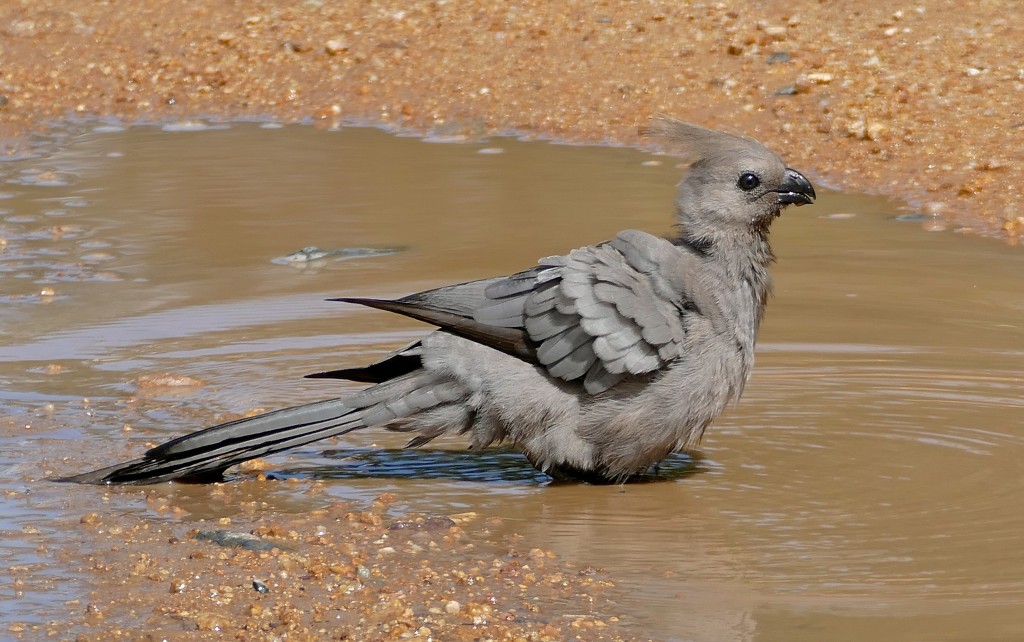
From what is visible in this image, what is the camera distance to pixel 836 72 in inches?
426

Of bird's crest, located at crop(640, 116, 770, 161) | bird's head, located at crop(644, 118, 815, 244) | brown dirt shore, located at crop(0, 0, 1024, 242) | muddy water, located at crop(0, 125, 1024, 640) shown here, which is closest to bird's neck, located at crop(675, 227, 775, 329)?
bird's head, located at crop(644, 118, 815, 244)

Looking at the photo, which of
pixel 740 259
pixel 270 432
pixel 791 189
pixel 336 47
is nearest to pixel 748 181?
pixel 791 189

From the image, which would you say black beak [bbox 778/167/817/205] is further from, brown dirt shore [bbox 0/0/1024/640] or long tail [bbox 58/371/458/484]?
brown dirt shore [bbox 0/0/1024/640]

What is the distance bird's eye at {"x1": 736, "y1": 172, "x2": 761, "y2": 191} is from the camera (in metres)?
5.66

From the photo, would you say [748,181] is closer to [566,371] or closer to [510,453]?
[566,371]

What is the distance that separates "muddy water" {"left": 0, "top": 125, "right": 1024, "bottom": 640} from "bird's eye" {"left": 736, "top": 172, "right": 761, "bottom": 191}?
95 centimetres

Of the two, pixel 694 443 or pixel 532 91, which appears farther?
pixel 532 91

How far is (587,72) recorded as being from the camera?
11.7m

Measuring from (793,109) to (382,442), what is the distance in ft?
18.5

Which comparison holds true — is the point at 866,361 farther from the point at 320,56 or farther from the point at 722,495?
the point at 320,56

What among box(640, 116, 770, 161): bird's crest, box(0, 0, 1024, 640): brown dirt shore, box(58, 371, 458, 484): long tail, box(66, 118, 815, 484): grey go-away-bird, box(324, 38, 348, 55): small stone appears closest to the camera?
box(58, 371, 458, 484): long tail

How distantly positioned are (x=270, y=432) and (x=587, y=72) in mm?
6990

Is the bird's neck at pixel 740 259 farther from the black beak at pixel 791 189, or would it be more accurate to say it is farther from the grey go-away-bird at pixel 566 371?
the black beak at pixel 791 189

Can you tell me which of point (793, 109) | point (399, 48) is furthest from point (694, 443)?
point (399, 48)
